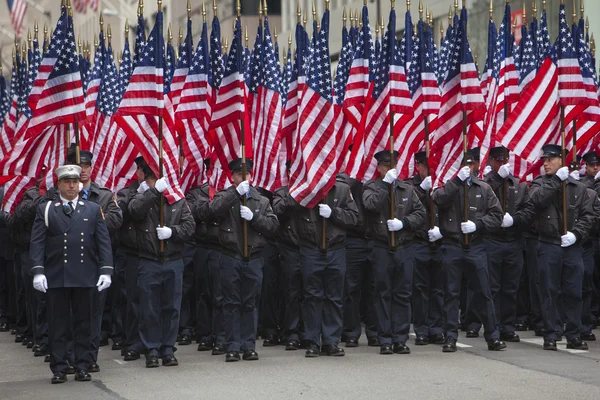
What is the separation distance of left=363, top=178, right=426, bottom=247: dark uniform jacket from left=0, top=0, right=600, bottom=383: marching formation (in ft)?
0.07

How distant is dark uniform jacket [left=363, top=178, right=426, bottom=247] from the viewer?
1304 cm

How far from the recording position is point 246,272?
12.6m

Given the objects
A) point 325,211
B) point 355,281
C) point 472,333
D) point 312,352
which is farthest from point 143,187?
point 472,333

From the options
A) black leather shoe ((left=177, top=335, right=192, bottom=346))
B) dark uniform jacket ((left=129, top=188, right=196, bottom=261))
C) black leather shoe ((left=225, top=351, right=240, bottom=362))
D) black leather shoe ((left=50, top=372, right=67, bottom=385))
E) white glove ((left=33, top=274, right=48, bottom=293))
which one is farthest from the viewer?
black leather shoe ((left=177, top=335, right=192, bottom=346))

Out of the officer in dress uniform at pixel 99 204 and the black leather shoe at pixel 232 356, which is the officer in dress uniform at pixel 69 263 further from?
the black leather shoe at pixel 232 356

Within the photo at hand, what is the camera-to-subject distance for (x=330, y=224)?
507 inches

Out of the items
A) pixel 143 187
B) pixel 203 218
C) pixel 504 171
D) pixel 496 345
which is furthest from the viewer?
pixel 504 171

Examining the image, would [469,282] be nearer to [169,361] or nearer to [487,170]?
[487,170]

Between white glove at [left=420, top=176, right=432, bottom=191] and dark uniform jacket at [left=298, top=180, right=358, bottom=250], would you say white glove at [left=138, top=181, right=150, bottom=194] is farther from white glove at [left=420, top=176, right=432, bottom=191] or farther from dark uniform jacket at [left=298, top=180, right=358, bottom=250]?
white glove at [left=420, top=176, right=432, bottom=191]

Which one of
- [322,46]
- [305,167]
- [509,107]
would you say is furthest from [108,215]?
[509,107]

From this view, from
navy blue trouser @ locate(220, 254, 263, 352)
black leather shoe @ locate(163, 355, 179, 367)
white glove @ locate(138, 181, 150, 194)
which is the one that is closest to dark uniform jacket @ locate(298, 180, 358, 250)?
navy blue trouser @ locate(220, 254, 263, 352)

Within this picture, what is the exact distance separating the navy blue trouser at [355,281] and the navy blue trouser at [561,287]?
2.04 meters

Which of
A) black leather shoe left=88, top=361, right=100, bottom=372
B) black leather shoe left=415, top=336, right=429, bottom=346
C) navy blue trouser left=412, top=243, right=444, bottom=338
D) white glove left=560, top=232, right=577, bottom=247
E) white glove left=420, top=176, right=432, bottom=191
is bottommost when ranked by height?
black leather shoe left=415, top=336, right=429, bottom=346

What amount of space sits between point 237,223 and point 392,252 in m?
Answer: 1.75
